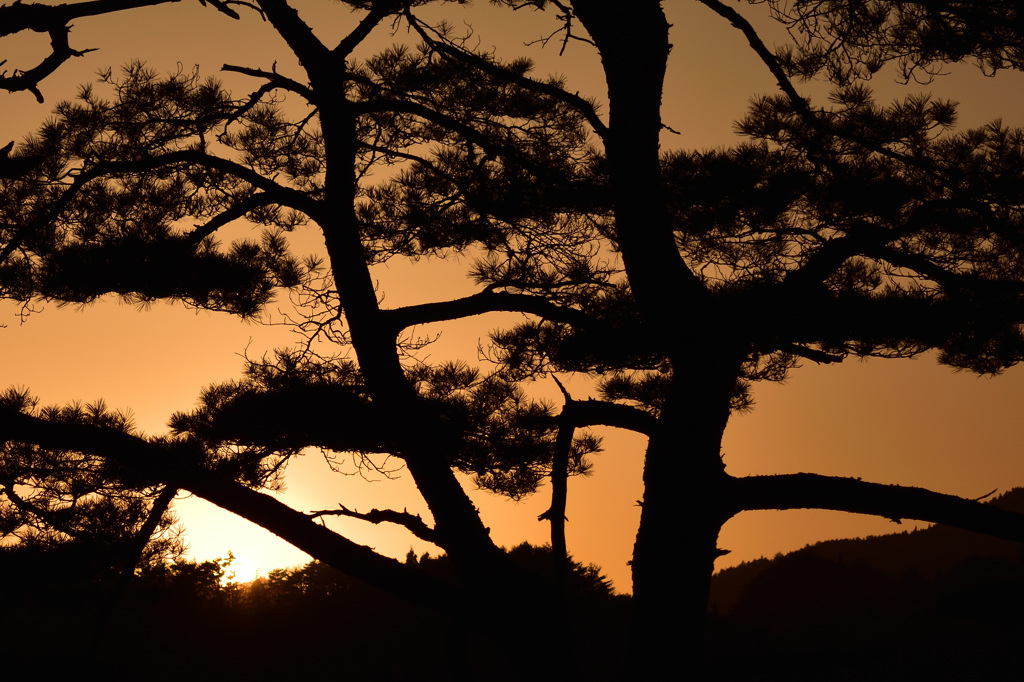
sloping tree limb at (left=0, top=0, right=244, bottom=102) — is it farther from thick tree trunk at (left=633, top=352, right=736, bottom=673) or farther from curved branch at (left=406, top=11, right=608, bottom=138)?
thick tree trunk at (left=633, top=352, right=736, bottom=673)

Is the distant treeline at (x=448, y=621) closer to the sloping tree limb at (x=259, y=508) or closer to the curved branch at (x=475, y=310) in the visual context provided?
the sloping tree limb at (x=259, y=508)

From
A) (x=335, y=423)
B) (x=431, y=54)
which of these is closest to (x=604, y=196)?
(x=431, y=54)

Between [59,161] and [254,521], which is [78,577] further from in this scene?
[59,161]

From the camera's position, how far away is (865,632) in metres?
2.84

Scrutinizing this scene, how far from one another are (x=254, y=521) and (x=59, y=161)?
1504mm

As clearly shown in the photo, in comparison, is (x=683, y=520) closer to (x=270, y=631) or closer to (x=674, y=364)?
(x=674, y=364)

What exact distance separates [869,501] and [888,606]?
1.77 metres

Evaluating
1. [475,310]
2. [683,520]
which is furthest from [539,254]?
[683,520]

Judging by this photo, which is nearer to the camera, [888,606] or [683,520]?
[683,520]

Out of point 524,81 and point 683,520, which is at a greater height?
point 524,81

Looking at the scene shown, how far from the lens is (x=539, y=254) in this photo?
91.3 inches

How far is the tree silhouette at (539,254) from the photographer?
1.64 meters

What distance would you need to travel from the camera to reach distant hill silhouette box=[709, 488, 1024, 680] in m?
2.44

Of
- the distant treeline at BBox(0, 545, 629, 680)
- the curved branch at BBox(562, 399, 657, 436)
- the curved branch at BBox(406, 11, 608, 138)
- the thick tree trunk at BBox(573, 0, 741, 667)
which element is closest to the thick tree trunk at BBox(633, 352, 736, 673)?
the thick tree trunk at BBox(573, 0, 741, 667)
